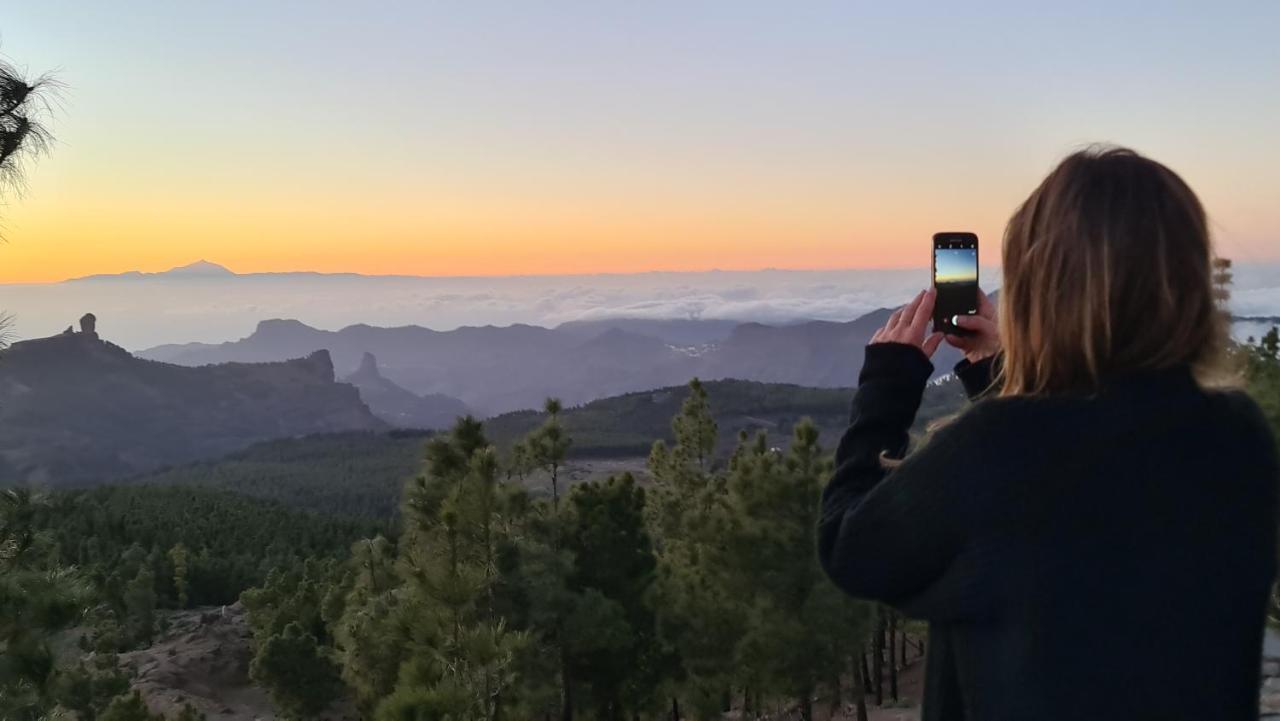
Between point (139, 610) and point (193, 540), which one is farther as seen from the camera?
point (193, 540)

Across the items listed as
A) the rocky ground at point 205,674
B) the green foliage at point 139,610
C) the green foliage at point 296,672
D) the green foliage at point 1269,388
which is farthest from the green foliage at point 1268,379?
the green foliage at point 139,610

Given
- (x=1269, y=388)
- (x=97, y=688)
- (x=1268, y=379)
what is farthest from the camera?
(x=97, y=688)

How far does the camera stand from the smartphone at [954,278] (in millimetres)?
2205

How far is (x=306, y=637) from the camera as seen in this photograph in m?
26.6

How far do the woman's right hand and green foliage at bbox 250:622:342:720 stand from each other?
2761 centimetres

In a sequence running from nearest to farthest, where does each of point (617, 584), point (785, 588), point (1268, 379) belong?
point (1268, 379) → point (785, 588) → point (617, 584)

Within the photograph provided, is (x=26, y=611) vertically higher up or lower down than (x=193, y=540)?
higher up

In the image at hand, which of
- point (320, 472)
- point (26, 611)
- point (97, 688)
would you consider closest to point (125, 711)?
point (97, 688)

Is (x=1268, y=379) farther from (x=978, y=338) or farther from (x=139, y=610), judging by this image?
(x=139, y=610)

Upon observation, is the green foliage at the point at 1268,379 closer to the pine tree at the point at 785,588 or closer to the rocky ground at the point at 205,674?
the pine tree at the point at 785,588

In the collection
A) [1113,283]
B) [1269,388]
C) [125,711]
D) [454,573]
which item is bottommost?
[125,711]

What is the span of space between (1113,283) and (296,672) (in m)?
28.6

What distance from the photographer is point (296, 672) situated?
86.1 ft

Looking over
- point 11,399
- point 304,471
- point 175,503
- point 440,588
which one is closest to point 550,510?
point 440,588
